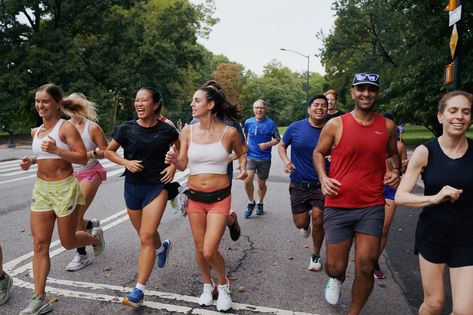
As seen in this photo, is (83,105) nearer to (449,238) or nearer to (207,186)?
(207,186)

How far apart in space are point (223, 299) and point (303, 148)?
6.99 ft

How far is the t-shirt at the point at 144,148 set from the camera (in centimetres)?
408

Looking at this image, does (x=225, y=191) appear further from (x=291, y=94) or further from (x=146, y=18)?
(x=291, y=94)

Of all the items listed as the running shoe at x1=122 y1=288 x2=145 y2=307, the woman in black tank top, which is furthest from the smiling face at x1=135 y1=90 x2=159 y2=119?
the woman in black tank top

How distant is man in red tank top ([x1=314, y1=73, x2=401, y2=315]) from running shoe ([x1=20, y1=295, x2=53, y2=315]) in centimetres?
247

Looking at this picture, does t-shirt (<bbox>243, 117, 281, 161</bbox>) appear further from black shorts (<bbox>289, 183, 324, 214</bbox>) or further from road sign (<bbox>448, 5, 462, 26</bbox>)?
road sign (<bbox>448, 5, 462, 26</bbox>)

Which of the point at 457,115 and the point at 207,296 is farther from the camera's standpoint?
the point at 207,296

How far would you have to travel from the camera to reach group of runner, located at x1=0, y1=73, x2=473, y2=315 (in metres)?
2.82

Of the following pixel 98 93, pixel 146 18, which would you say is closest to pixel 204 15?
pixel 146 18

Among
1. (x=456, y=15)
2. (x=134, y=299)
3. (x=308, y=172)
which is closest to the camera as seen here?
(x=134, y=299)

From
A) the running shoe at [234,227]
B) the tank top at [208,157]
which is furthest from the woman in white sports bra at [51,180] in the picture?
the running shoe at [234,227]

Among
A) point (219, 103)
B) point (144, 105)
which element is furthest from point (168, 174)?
point (219, 103)

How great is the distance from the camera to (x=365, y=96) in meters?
3.47

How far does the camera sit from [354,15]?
→ 34.6m
